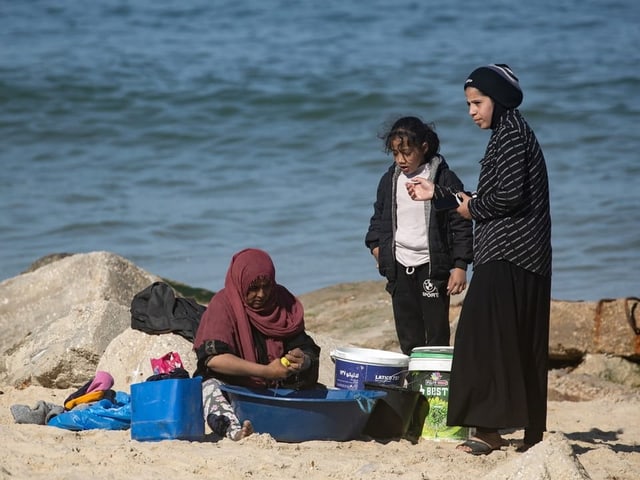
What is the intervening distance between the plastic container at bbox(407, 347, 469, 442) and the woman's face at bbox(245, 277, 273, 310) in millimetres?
839

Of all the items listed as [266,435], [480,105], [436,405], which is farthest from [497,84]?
[266,435]

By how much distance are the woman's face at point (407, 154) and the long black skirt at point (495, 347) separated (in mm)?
931

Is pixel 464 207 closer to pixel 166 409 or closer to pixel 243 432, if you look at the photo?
pixel 243 432

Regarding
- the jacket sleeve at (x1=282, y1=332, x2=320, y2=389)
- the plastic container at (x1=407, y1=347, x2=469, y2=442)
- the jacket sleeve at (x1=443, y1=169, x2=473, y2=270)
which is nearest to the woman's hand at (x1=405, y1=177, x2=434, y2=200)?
the jacket sleeve at (x1=443, y1=169, x2=473, y2=270)

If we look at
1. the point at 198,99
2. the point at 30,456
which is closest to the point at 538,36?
the point at 198,99

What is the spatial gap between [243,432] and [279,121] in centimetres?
1413

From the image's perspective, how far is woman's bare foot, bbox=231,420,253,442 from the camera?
17.9 feet

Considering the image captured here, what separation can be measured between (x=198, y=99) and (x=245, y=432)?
15.8 m

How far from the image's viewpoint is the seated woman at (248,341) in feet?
18.6

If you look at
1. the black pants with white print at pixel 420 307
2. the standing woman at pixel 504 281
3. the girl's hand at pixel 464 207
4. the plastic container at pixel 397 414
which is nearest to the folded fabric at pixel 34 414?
the plastic container at pixel 397 414

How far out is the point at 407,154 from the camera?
5977 millimetres

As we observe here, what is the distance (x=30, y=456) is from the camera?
16.3 feet

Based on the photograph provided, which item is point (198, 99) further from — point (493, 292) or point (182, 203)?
point (493, 292)

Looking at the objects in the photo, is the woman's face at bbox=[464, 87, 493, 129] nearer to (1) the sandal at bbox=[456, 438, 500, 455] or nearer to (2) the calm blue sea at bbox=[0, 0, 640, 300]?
(2) the calm blue sea at bbox=[0, 0, 640, 300]
